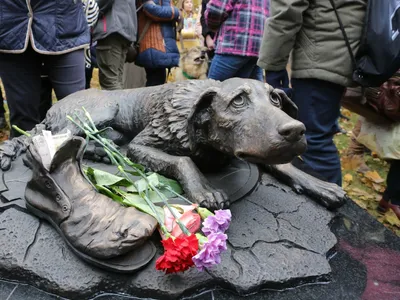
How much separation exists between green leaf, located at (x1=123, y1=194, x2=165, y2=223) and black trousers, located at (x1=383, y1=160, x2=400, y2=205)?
82.5 inches

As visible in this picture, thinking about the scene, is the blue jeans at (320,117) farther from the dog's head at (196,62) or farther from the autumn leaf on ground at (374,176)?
the dog's head at (196,62)

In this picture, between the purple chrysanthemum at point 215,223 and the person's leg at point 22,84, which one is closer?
the purple chrysanthemum at point 215,223

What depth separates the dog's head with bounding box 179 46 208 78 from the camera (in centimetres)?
425

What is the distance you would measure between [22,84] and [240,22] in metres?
1.64

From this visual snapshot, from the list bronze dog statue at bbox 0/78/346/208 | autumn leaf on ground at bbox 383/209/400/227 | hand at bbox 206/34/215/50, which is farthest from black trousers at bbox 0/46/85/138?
autumn leaf on ground at bbox 383/209/400/227

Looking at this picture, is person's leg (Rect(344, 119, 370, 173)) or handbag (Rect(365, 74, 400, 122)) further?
person's leg (Rect(344, 119, 370, 173))

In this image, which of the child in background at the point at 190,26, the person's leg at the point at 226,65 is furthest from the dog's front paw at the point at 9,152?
the child in background at the point at 190,26

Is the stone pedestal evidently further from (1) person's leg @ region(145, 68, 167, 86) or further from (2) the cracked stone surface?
(1) person's leg @ region(145, 68, 167, 86)

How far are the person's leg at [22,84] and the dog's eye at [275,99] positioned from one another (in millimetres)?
1362

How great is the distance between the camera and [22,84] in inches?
87.0

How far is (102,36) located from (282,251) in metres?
2.36

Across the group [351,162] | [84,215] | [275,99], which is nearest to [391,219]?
[351,162]

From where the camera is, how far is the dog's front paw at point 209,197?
1.32 metres

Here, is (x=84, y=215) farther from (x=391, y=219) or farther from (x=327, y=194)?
(x=391, y=219)
